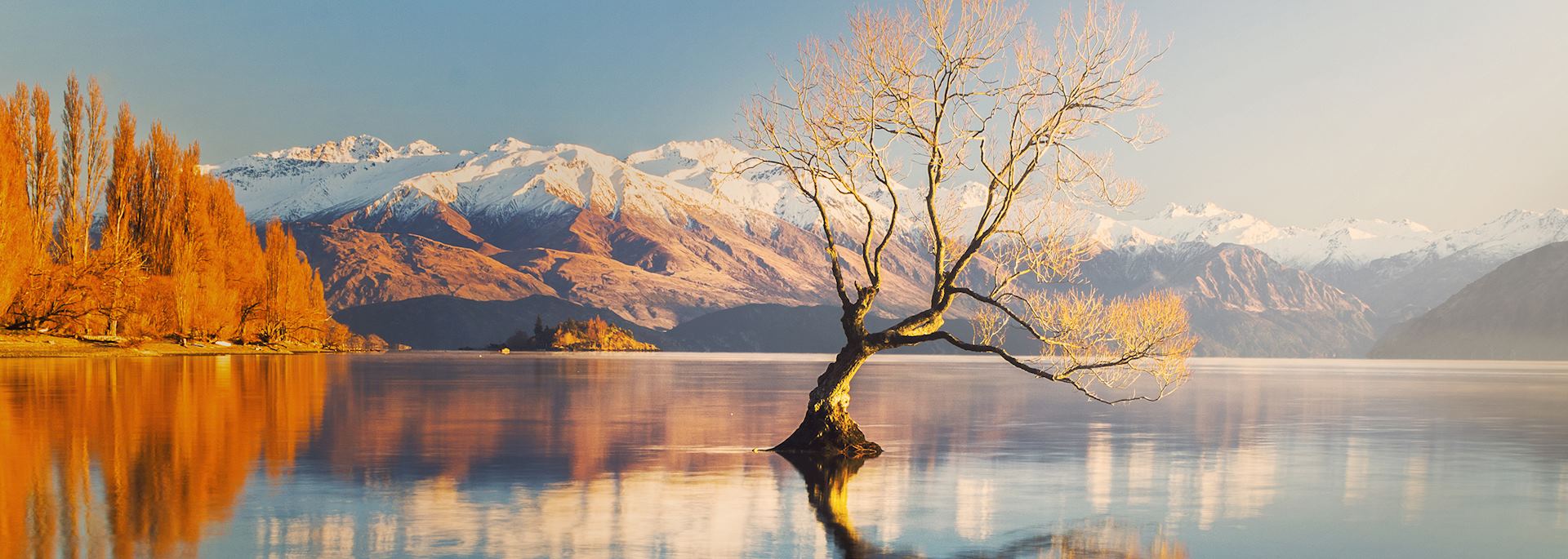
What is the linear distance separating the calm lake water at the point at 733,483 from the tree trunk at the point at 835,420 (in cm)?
94

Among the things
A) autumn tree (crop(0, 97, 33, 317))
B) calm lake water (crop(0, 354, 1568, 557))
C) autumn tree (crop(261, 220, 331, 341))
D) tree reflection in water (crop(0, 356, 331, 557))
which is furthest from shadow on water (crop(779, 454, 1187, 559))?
autumn tree (crop(261, 220, 331, 341))

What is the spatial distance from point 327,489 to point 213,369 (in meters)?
58.0

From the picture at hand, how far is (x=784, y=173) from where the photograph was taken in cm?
2531

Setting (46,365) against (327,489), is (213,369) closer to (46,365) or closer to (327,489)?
(46,365)

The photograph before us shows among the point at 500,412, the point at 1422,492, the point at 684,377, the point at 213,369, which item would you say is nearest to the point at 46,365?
the point at 213,369

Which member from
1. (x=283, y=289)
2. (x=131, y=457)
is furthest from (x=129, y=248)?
(x=131, y=457)

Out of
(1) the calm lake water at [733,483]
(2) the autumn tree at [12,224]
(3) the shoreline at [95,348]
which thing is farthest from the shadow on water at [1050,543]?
(3) the shoreline at [95,348]

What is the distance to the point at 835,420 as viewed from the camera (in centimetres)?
2478

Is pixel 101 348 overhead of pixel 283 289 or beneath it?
beneath

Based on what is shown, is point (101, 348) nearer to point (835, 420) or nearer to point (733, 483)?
point (835, 420)

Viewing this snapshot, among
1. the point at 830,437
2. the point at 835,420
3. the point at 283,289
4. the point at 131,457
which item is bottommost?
the point at 131,457

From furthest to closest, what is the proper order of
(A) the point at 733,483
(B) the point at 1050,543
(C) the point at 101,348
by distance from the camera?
(C) the point at 101,348, (A) the point at 733,483, (B) the point at 1050,543

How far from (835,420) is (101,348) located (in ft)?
280

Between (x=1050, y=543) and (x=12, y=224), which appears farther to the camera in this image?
(x=12, y=224)
